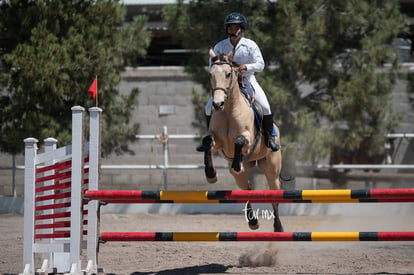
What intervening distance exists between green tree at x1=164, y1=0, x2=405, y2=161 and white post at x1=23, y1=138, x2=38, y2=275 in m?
7.29

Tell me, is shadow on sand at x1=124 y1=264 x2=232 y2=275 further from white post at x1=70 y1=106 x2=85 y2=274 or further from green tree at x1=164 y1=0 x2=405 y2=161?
green tree at x1=164 y1=0 x2=405 y2=161

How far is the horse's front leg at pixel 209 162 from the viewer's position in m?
6.41

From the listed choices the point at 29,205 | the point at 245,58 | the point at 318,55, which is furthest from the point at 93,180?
the point at 318,55

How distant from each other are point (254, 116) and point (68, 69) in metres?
6.16

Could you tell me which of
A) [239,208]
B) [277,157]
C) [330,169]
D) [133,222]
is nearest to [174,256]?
[277,157]

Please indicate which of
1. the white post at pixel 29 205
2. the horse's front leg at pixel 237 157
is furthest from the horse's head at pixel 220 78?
the white post at pixel 29 205

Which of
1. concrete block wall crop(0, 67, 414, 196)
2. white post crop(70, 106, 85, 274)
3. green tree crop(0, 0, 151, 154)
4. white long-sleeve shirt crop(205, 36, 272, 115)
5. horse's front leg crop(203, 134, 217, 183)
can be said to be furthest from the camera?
concrete block wall crop(0, 67, 414, 196)

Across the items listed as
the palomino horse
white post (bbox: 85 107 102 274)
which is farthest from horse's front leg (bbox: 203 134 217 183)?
white post (bbox: 85 107 102 274)

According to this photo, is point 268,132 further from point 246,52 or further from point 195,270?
point 195,270

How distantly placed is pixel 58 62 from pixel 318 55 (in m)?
4.85

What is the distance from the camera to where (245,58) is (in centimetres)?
711

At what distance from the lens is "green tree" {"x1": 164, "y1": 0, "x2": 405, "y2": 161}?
42.2 feet

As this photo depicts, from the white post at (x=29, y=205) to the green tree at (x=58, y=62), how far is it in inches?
250

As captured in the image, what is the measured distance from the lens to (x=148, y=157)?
14922 mm
